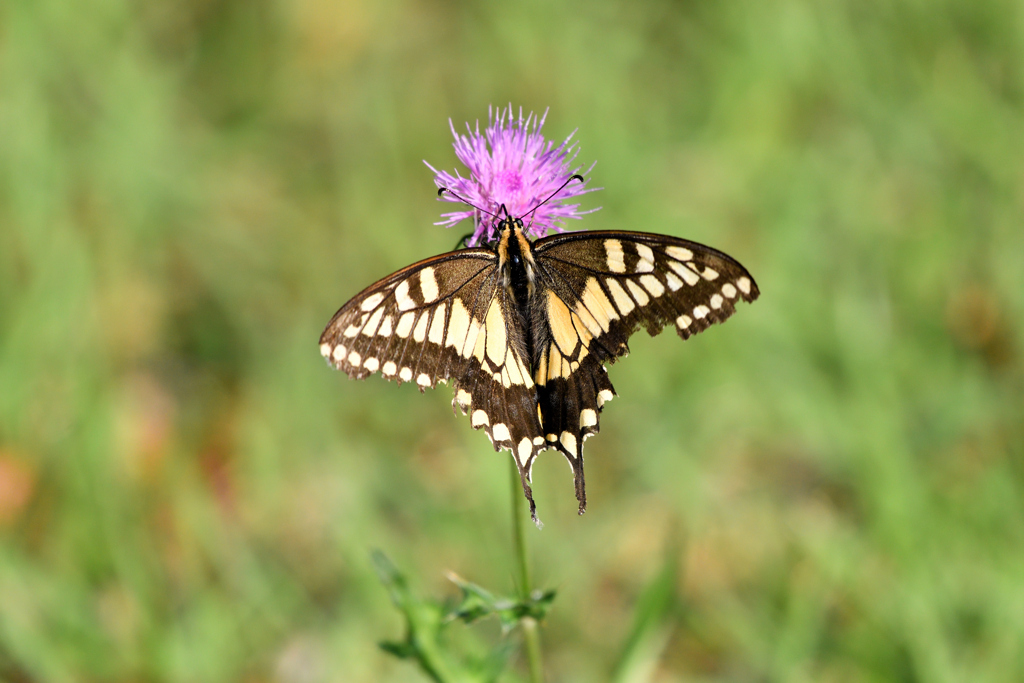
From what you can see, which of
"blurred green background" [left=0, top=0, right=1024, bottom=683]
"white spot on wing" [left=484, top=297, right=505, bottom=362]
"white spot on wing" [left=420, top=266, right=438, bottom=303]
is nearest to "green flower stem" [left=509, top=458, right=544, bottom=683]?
"white spot on wing" [left=484, top=297, right=505, bottom=362]

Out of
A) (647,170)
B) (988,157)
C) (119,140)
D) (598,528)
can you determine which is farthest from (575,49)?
(598,528)

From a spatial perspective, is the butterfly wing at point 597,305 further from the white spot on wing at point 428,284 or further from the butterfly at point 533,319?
the white spot on wing at point 428,284

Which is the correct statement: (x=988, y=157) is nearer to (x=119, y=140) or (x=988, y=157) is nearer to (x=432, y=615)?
(x=432, y=615)

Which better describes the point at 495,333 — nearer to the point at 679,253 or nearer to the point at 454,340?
the point at 454,340

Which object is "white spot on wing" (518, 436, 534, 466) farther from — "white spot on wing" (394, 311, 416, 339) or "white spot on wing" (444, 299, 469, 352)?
"white spot on wing" (394, 311, 416, 339)

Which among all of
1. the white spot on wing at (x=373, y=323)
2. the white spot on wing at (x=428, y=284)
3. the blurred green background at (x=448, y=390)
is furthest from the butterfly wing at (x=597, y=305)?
the blurred green background at (x=448, y=390)
